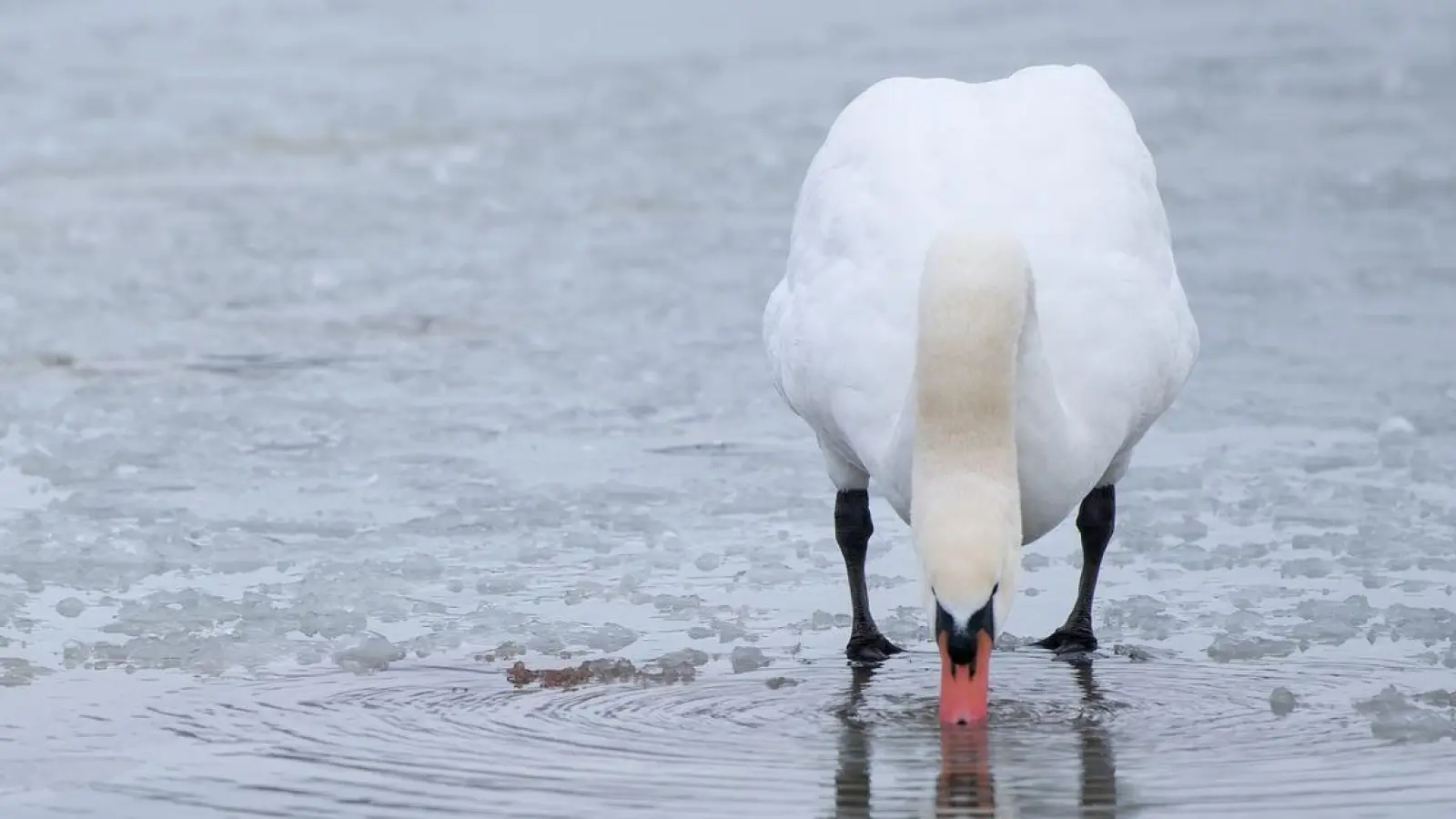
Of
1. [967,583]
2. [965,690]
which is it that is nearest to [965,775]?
[965,690]

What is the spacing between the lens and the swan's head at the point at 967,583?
15.2 ft

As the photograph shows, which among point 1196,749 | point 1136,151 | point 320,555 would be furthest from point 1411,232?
point 1196,749

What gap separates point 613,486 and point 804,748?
2826 mm

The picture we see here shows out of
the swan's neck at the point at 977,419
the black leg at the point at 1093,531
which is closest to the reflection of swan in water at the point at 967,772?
the swan's neck at the point at 977,419

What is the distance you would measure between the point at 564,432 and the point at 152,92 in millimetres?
10154

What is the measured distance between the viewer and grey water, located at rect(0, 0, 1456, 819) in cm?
485

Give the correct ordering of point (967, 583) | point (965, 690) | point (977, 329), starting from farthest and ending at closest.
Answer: point (977, 329) < point (965, 690) < point (967, 583)

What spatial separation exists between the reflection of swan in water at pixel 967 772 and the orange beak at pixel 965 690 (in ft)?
0.15

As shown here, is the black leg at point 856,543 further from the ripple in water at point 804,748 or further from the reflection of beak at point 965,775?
the reflection of beak at point 965,775

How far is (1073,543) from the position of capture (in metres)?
7.15

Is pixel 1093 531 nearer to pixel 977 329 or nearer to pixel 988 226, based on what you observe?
pixel 988 226

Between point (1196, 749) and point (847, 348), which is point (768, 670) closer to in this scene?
point (847, 348)

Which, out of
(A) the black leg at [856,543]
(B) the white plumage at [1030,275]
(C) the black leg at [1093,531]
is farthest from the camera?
(C) the black leg at [1093,531]

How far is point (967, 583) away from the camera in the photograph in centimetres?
461
